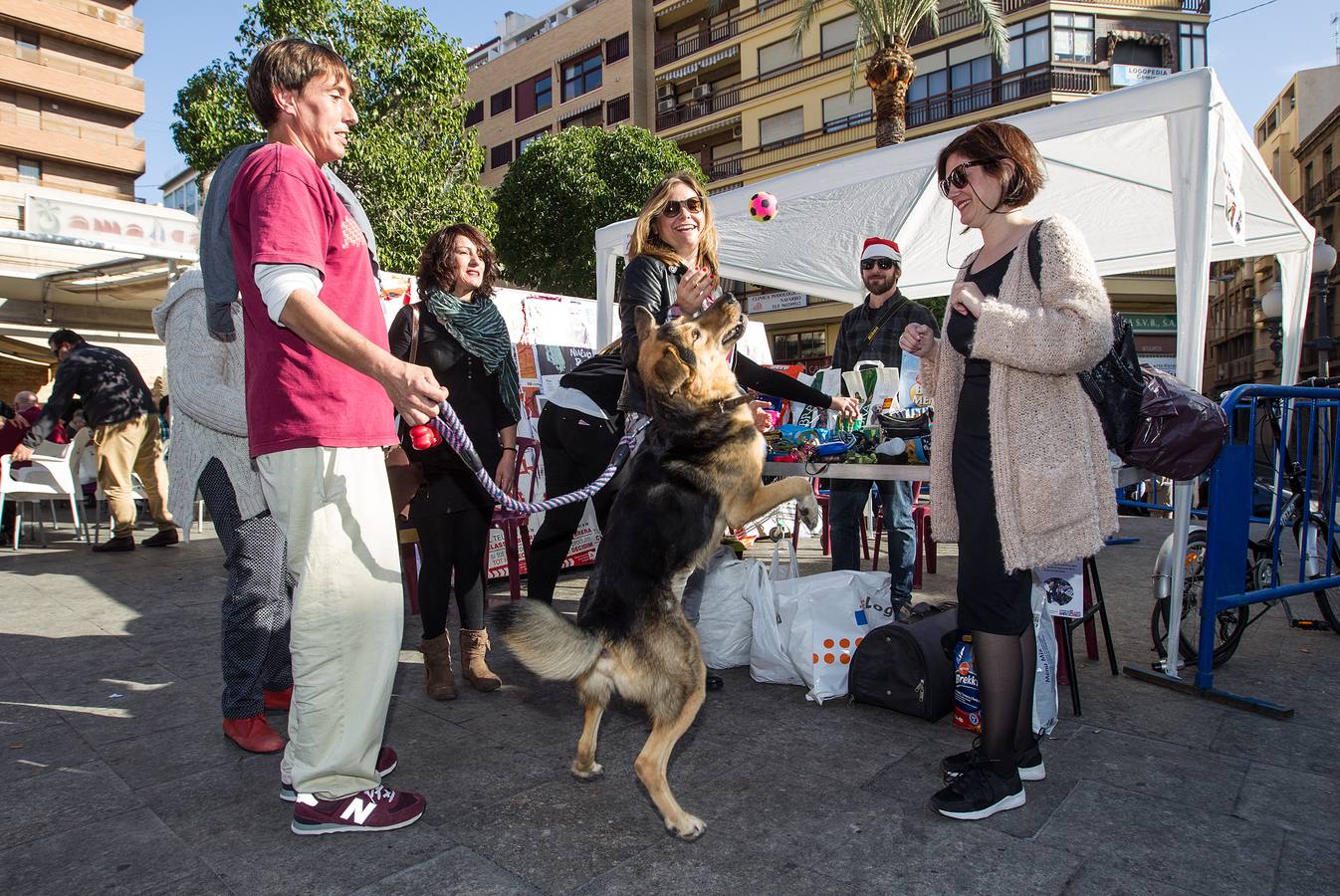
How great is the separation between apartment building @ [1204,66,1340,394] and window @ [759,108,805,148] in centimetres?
1657

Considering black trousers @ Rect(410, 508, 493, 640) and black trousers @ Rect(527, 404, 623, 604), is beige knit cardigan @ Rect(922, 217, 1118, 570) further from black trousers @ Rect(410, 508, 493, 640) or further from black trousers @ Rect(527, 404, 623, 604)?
black trousers @ Rect(410, 508, 493, 640)

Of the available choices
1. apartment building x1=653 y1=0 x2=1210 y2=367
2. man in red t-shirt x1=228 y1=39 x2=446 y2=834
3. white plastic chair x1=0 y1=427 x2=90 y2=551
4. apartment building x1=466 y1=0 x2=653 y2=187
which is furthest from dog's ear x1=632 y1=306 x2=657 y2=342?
apartment building x1=466 y1=0 x2=653 y2=187

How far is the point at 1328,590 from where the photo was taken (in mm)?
4160

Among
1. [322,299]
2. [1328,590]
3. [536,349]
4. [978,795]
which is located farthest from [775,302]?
[322,299]

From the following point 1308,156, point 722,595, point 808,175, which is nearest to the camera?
point 722,595

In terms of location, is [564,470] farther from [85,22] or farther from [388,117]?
[85,22]

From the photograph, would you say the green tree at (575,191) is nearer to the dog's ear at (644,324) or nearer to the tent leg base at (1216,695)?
the dog's ear at (644,324)

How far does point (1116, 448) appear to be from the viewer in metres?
2.62

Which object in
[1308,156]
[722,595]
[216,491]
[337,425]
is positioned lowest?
[722,595]

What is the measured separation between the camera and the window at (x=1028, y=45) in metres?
24.5

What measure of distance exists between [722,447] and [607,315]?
3794 millimetres

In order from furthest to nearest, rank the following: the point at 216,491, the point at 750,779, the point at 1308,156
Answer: the point at 1308,156 → the point at 216,491 → the point at 750,779

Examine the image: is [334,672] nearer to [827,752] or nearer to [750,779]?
[750,779]

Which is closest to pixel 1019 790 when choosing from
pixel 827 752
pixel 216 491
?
pixel 827 752
